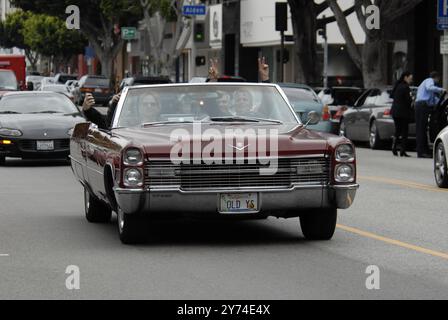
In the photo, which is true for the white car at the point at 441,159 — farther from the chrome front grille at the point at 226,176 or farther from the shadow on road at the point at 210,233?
the chrome front grille at the point at 226,176

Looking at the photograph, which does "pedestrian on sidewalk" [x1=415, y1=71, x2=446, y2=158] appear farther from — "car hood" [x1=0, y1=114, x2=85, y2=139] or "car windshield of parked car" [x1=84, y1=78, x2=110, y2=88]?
"car windshield of parked car" [x1=84, y1=78, x2=110, y2=88]

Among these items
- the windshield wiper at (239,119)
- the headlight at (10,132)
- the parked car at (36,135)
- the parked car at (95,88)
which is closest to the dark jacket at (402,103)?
the parked car at (36,135)

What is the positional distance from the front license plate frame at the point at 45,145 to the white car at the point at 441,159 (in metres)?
7.66

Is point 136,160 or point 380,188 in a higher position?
point 136,160

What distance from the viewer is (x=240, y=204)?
11586 millimetres

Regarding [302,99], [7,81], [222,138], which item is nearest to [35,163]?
[302,99]

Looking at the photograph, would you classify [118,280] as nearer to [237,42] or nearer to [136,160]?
[136,160]

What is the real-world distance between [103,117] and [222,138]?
290cm

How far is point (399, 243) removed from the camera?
1216cm

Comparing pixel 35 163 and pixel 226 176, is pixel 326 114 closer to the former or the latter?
pixel 35 163

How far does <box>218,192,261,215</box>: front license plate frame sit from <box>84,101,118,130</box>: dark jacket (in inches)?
85.2

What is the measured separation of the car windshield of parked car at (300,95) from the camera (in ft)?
96.4
